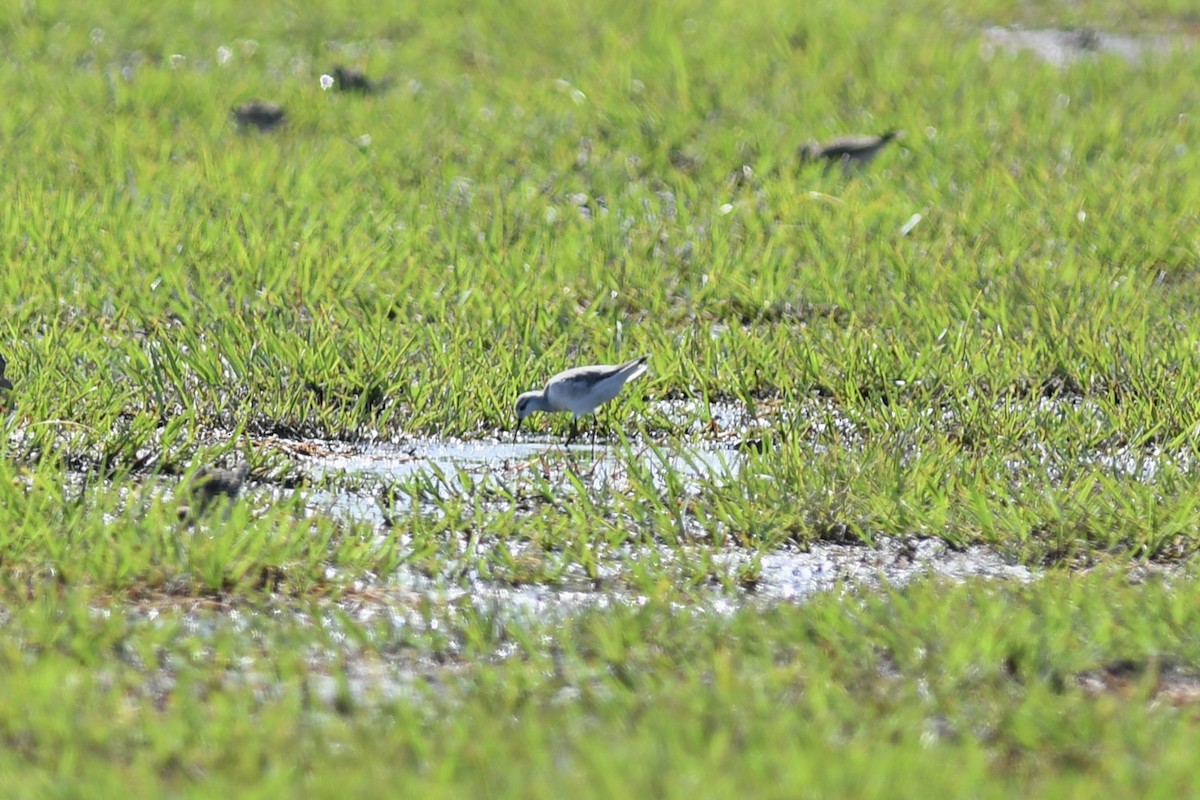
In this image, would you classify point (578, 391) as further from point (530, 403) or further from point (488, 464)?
point (488, 464)

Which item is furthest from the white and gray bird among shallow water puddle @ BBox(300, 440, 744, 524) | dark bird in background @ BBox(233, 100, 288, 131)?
dark bird in background @ BBox(233, 100, 288, 131)

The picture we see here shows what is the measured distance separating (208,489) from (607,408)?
1.23 meters

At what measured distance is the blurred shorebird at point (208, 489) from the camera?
406cm

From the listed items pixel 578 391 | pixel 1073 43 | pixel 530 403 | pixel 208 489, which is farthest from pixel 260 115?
pixel 1073 43

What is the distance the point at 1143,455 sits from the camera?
468cm

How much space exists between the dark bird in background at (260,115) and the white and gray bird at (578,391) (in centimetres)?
363

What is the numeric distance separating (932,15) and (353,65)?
11.4 ft

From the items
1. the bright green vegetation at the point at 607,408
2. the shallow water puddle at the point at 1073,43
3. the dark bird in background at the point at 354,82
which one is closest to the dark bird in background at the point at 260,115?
the bright green vegetation at the point at 607,408

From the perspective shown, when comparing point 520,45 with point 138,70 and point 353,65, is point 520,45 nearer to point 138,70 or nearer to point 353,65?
point 353,65

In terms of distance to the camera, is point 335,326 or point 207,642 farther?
point 335,326

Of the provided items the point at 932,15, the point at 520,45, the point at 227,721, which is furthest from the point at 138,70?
the point at 227,721

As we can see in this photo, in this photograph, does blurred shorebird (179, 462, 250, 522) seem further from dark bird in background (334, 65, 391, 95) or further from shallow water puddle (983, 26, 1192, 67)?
shallow water puddle (983, 26, 1192, 67)

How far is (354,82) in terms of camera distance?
859 cm

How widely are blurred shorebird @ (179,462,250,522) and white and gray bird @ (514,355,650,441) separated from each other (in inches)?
31.5
